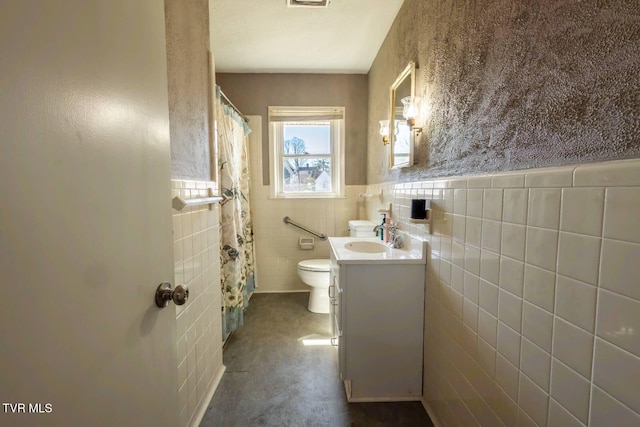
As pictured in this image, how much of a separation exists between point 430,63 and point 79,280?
1.72 metres

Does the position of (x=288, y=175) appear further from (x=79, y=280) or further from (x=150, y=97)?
(x=79, y=280)

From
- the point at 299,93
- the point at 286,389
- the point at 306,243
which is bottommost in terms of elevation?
the point at 286,389

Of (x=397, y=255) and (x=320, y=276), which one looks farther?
(x=320, y=276)

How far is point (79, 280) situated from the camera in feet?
1.54

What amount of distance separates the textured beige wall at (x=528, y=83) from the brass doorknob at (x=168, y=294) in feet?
3.39

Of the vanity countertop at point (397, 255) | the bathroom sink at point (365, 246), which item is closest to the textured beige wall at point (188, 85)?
the vanity countertop at point (397, 255)

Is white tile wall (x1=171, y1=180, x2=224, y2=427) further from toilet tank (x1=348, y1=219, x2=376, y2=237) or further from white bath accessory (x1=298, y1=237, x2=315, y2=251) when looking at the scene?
white bath accessory (x1=298, y1=237, x2=315, y2=251)

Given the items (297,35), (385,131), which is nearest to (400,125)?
(385,131)

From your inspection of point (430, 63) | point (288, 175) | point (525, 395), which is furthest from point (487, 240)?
point (288, 175)

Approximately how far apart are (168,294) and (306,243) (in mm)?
2539

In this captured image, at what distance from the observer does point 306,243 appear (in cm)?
326

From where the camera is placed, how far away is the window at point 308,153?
321 cm

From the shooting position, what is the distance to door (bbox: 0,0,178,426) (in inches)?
14.6

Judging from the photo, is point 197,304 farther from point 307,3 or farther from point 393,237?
point 307,3
